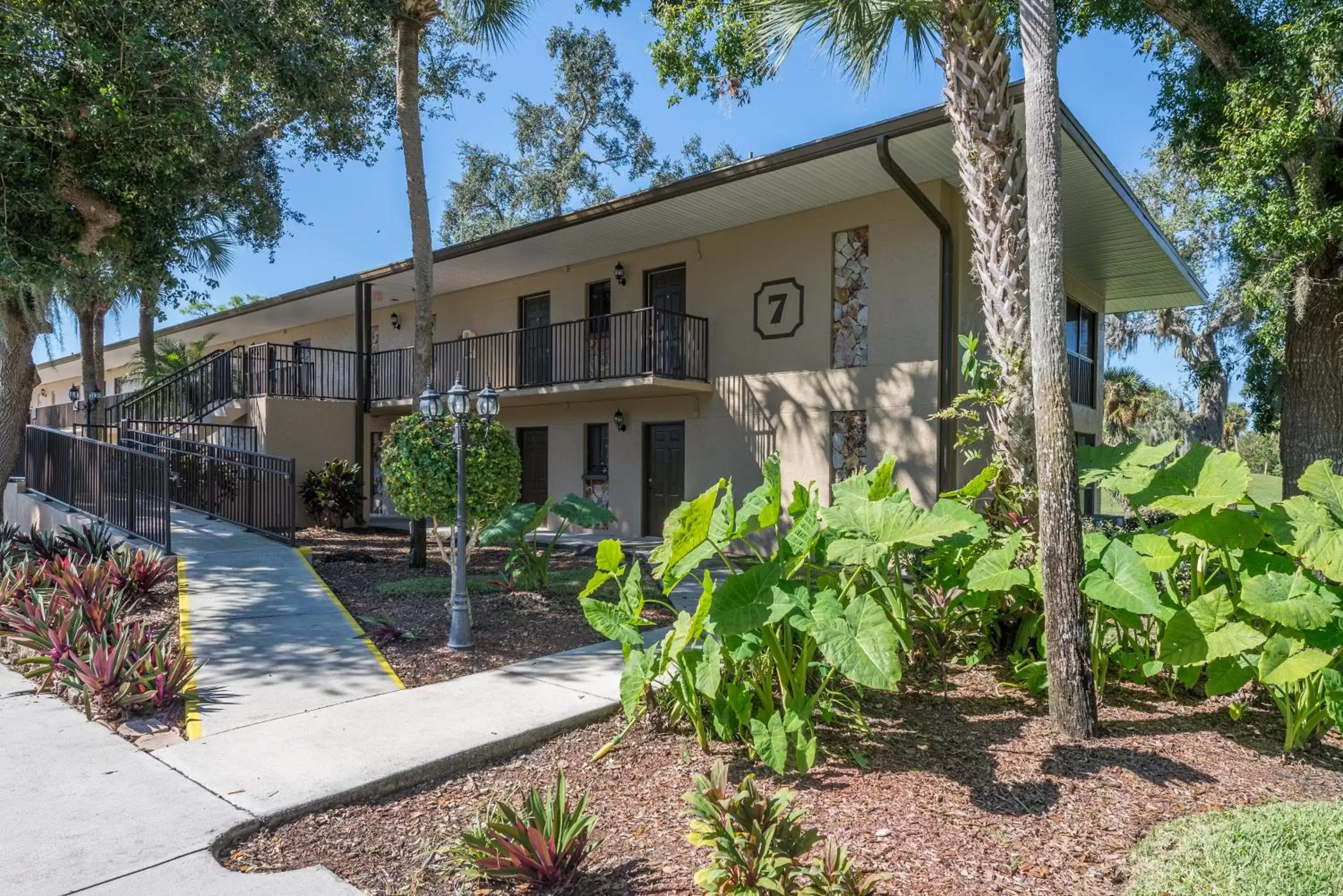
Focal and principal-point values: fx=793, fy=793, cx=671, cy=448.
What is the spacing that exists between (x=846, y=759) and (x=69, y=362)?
34425 mm

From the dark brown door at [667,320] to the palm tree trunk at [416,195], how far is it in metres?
3.47

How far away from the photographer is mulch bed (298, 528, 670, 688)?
5.61 metres

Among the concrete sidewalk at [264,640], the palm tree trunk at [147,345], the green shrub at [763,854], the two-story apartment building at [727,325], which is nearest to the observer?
the green shrub at [763,854]

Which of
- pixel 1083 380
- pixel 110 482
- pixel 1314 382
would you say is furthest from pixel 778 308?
pixel 110 482

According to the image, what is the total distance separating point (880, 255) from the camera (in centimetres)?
1055

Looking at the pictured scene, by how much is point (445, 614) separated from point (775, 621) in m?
4.29

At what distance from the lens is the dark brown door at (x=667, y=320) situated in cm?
1185

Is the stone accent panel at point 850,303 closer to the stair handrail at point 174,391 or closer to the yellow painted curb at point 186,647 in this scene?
the yellow painted curb at point 186,647

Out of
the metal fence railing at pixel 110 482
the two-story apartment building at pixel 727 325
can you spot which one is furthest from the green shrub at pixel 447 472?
the metal fence railing at pixel 110 482

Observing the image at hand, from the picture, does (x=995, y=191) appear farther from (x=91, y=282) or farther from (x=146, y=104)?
(x=91, y=282)

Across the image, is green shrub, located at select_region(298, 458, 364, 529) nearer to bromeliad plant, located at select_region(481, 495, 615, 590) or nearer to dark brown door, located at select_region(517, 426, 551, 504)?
dark brown door, located at select_region(517, 426, 551, 504)

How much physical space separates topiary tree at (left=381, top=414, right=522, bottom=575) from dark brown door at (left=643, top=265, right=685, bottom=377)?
4554mm

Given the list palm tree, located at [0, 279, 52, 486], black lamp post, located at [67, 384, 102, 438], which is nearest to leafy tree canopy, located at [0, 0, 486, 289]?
palm tree, located at [0, 279, 52, 486]

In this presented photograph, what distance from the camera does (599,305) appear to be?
14148 mm
